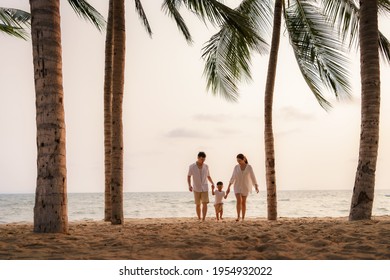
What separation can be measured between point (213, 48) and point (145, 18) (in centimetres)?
172

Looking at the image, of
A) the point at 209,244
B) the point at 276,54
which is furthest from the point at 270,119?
the point at 209,244

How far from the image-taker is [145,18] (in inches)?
434

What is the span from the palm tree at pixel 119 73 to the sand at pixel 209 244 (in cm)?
252

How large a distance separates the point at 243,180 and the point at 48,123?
4.80 metres

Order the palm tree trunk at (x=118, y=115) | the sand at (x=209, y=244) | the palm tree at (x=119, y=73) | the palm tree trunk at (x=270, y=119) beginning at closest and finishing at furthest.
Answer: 1. the sand at (x=209, y=244)
2. the palm tree at (x=119, y=73)
3. the palm tree trunk at (x=118, y=115)
4. the palm tree trunk at (x=270, y=119)

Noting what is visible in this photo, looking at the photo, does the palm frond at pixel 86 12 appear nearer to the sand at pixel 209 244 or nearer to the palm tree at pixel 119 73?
the palm tree at pixel 119 73

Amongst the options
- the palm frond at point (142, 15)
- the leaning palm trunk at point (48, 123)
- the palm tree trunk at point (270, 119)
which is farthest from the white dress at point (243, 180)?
the leaning palm trunk at point (48, 123)

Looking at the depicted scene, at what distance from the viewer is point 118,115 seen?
845 cm

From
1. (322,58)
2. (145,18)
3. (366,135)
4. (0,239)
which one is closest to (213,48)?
(145,18)

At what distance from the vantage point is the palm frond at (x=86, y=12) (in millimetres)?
8750

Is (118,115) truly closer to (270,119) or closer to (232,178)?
(232,178)

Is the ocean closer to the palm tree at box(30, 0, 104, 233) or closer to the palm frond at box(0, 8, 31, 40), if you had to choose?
the palm frond at box(0, 8, 31, 40)

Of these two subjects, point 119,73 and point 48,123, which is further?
point 119,73
